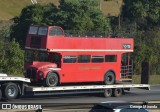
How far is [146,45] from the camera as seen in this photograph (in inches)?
2190

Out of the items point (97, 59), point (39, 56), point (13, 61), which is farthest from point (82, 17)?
point (39, 56)

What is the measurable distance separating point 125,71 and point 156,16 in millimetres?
43579

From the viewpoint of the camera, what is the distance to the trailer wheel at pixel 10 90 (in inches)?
1019

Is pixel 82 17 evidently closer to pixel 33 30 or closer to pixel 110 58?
pixel 110 58

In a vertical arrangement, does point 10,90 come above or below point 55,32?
below

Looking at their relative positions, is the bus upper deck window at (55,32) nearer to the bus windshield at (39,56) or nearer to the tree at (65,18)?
the bus windshield at (39,56)

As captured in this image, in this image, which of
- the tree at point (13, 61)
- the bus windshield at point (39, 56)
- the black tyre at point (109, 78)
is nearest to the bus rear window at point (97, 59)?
the black tyre at point (109, 78)

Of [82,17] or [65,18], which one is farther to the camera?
[82,17]

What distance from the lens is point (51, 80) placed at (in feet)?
92.4

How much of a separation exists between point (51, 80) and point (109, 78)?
4.64 metres

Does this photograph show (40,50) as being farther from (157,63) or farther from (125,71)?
(157,63)

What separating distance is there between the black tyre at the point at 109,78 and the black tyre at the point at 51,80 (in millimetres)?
3859

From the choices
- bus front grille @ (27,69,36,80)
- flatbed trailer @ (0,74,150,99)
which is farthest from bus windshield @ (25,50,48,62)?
flatbed trailer @ (0,74,150,99)

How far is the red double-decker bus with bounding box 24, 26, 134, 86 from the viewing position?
1111 inches
